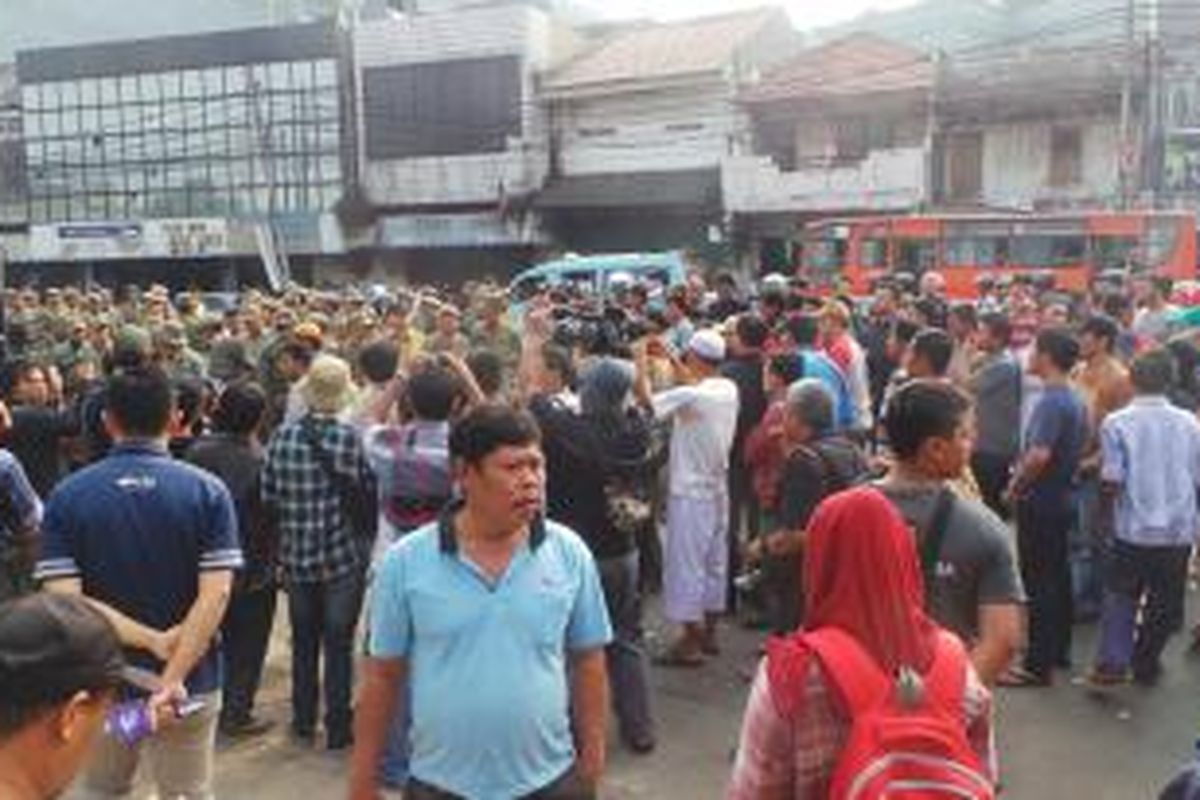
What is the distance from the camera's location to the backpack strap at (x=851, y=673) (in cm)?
240

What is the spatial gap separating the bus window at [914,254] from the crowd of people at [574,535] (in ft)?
48.1

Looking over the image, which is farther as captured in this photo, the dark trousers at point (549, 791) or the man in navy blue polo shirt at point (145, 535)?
the man in navy blue polo shirt at point (145, 535)

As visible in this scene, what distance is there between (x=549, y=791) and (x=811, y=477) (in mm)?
2095

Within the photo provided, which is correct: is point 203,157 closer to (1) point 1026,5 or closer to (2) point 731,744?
(1) point 1026,5

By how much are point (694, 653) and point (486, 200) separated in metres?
32.8

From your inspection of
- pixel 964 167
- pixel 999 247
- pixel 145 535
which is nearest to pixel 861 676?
pixel 145 535

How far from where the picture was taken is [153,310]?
12.6 metres

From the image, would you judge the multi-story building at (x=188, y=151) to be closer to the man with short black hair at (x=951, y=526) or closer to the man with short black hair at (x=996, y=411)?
the man with short black hair at (x=996, y=411)

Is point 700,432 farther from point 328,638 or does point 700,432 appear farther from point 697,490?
point 328,638

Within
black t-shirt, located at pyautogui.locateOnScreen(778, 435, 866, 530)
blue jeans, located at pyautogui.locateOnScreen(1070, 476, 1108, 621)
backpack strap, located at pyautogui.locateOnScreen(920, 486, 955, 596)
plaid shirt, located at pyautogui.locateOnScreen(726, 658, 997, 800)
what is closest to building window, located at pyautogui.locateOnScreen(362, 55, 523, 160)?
blue jeans, located at pyautogui.locateOnScreen(1070, 476, 1108, 621)

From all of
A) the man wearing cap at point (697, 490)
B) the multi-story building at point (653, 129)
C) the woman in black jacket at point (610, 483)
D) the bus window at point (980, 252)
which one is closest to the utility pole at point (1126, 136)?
the bus window at point (980, 252)

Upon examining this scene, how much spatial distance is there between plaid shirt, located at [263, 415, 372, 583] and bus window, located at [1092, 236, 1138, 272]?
20.3 m

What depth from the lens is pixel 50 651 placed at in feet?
5.91

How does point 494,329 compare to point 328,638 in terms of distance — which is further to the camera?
point 494,329
